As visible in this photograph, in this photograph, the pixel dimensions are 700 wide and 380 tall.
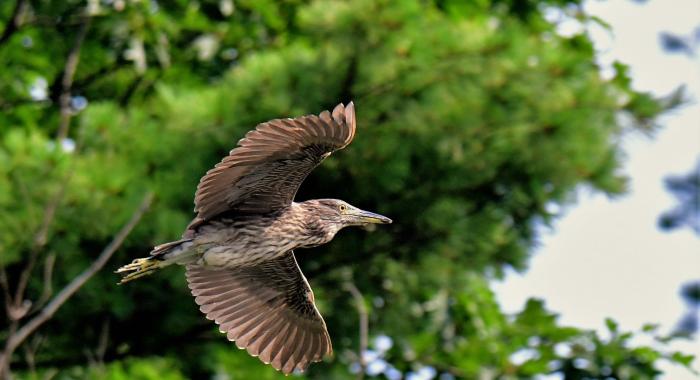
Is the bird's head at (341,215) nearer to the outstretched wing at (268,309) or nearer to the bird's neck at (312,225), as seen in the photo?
A: the bird's neck at (312,225)

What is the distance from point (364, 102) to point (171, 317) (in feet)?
6.28

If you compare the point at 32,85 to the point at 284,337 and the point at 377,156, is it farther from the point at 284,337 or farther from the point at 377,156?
the point at 284,337

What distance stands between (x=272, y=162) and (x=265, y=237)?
407mm

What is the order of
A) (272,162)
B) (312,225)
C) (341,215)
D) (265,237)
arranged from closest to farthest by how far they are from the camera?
(272,162)
(265,237)
(312,225)
(341,215)

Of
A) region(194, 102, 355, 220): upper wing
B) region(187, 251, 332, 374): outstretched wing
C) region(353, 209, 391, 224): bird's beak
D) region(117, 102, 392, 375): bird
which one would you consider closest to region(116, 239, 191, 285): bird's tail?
region(117, 102, 392, 375): bird

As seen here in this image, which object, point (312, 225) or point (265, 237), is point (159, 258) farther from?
point (312, 225)

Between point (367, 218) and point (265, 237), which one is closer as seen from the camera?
point (265, 237)

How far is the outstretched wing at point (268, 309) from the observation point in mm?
7336

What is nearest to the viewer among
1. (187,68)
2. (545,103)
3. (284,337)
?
(284,337)

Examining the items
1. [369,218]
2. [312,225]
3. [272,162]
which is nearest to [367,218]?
[369,218]

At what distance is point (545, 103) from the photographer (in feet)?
30.6

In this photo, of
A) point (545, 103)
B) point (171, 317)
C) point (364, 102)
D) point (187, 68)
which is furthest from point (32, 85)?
point (545, 103)

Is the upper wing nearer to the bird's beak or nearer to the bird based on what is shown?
the bird

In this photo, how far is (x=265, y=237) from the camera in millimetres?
6703
